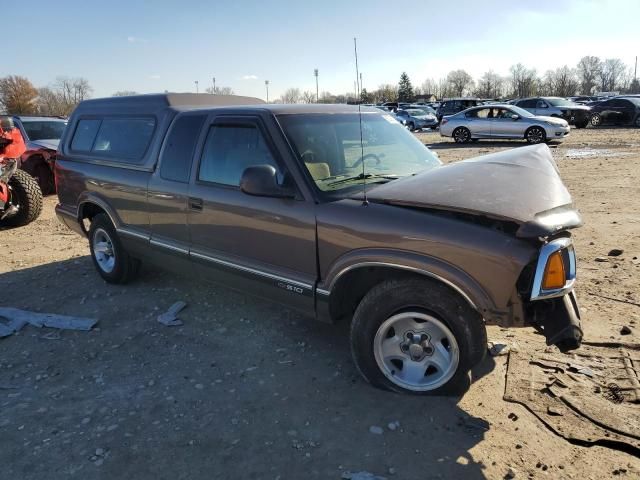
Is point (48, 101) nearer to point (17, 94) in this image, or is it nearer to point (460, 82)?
point (17, 94)

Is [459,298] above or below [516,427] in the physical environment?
above

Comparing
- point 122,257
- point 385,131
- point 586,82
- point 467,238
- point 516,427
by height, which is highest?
point 586,82

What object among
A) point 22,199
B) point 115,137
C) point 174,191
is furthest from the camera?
point 22,199

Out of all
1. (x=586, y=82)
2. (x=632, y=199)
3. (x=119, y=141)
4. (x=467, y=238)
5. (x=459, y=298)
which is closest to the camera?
(x=467, y=238)

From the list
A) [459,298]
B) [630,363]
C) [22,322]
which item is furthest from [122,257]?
[630,363]

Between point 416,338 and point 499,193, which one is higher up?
point 499,193

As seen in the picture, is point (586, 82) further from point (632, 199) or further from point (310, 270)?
point (310, 270)

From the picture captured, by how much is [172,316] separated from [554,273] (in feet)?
10.9

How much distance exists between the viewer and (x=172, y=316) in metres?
4.62

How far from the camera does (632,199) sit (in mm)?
8367

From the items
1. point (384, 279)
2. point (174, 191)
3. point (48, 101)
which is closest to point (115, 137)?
point (174, 191)

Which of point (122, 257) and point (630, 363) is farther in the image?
point (122, 257)

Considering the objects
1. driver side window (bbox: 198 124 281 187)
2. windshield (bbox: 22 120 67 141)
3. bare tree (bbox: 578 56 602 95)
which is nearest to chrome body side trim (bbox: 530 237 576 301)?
driver side window (bbox: 198 124 281 187)

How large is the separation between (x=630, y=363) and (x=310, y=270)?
233 centimetres
